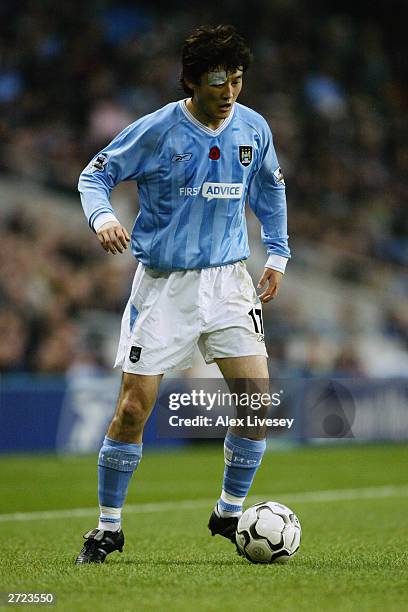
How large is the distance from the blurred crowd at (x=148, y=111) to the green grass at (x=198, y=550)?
2808 millimetres

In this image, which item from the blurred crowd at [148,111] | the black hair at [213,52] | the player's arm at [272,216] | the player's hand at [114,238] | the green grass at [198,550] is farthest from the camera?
the blurred crowd at [148,111]

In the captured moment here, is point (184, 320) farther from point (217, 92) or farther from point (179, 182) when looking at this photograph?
point (217, 92)

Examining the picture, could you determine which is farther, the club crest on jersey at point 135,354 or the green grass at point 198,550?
the club crest on jersey at point 135,354

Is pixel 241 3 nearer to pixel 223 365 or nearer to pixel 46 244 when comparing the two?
pixel 46 244

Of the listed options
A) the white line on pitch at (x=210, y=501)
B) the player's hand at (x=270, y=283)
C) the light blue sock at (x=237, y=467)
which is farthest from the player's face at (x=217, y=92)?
the white line on pitch at (x=210, y=501)

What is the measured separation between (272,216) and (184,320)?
2.59 feet

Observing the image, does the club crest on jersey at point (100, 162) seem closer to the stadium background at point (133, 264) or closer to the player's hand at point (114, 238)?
the player's hand at point (114, 238)

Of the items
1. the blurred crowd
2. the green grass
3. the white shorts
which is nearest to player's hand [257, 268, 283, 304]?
the white shorts

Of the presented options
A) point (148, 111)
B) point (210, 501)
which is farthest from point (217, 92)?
point (148, 111)

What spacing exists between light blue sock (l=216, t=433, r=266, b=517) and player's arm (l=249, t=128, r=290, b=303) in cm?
69

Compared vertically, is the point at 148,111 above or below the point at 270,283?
above

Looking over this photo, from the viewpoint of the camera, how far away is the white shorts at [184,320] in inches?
198

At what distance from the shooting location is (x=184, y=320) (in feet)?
16.7

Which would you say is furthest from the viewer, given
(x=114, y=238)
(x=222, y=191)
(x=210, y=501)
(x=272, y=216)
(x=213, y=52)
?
(x=210, y=501)
